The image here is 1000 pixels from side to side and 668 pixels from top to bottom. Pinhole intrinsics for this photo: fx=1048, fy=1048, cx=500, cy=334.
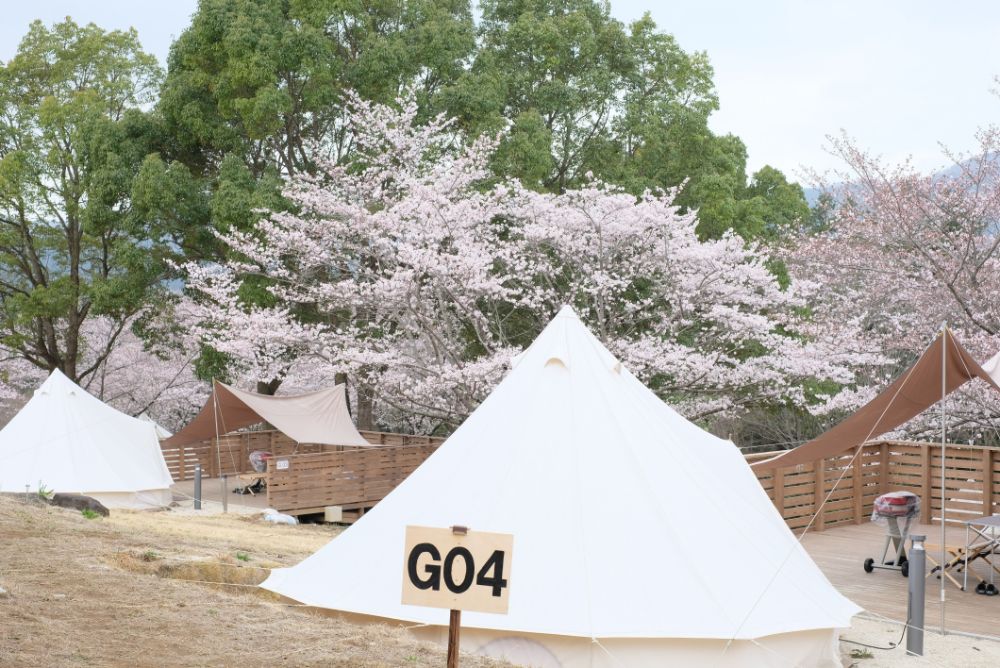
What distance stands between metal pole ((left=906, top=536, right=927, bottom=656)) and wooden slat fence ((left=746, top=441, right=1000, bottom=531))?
14.4 feet

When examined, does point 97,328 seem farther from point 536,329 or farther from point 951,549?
point 951,549

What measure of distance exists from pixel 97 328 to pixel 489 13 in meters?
11.8

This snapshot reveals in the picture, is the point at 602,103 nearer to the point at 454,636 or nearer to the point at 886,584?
the point at 886,584

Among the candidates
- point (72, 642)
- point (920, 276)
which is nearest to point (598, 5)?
point (920, 276)

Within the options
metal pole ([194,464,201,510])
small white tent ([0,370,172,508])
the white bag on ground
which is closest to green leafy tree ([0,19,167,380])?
small white tent ([0,370,172,508])

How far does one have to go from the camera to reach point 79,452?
610 inches

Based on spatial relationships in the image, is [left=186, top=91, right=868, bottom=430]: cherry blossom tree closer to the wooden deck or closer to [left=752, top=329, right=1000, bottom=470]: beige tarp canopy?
the wooden deck

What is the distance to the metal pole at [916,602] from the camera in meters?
6.64

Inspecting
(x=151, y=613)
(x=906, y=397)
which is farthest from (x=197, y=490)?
(x=906, y=397)

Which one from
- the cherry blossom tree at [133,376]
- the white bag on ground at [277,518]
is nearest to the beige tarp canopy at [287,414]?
the white bag on ground at [277,518]

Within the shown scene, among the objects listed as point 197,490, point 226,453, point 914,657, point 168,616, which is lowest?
point 914,657

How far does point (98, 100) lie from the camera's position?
21141 mm

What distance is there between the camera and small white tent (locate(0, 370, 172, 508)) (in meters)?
15.2

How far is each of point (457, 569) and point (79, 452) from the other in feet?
43.4
